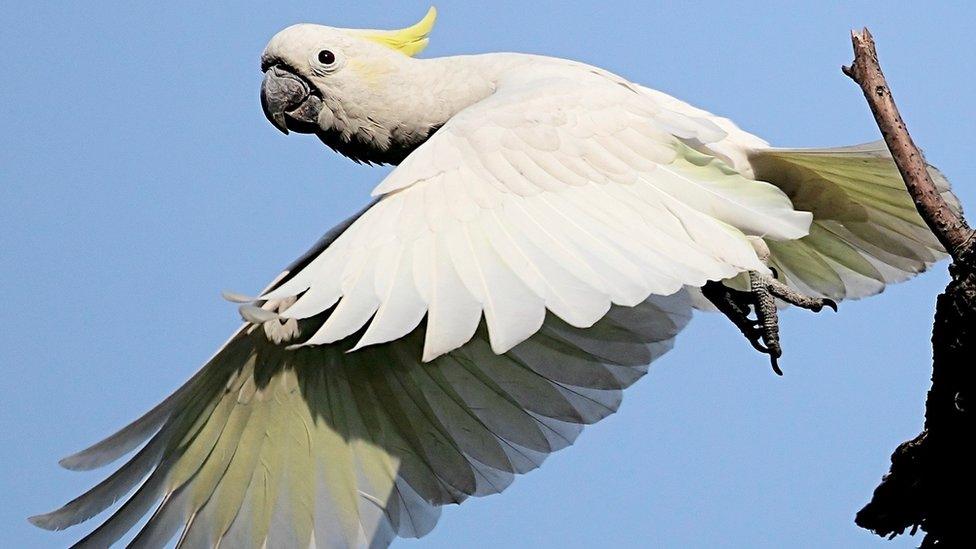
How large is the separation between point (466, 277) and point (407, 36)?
5.09ft

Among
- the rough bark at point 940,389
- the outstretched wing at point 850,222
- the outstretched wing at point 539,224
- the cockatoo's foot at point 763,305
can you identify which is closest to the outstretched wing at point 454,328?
the outstretched wing at point 539,224

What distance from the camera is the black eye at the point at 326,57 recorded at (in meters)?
3.58

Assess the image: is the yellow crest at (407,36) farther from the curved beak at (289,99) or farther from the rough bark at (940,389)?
the rough bark at (940,389)

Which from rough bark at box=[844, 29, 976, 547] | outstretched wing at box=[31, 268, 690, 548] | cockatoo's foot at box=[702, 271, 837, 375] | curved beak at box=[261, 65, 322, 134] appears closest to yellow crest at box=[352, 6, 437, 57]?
curved beak at box=[261, 65, 322, 134]

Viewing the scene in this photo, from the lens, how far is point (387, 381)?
10.9 feet

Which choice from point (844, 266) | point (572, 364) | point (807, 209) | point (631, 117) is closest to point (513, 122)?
point (631, 117)

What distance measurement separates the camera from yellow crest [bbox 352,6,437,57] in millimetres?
3705

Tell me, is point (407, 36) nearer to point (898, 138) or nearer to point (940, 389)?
point (898, 138)

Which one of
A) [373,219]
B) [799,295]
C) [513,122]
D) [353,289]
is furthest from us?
[799,295]

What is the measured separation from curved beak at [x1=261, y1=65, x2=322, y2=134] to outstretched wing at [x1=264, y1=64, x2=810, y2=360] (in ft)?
2.53

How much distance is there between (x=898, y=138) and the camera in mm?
2600

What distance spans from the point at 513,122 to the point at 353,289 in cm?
68

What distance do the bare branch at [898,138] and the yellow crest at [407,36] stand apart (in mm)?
1571

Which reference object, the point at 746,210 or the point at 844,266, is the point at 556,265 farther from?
the point at 844,266
